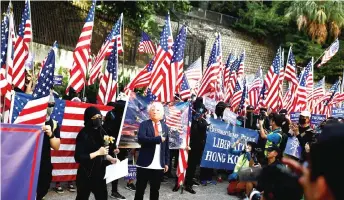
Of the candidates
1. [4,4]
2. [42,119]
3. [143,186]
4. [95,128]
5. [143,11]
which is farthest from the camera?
[143,11]

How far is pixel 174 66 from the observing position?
8.02m

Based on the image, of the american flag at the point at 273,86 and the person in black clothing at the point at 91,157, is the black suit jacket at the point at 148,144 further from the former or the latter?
the american flag at the point at 273,86

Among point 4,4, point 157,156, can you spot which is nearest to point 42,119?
point 157,156

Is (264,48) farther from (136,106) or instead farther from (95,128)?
(95,128)

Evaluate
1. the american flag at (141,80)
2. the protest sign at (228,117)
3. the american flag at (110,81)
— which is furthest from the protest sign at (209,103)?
the american flag at (110,81)

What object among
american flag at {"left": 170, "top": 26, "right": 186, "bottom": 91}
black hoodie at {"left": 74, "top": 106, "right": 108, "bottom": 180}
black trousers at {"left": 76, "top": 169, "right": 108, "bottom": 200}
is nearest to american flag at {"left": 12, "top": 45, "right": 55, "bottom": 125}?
black hoodie at {"left": 74, "top": 106, "right": 108, "bottom": 180}

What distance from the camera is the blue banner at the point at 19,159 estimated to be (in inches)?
139

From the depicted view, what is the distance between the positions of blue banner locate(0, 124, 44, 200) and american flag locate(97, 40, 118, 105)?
4144 mm

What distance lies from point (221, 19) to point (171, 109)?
2418 cm

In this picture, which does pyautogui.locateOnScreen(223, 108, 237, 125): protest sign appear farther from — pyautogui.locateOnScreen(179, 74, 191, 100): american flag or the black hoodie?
the black hoodie

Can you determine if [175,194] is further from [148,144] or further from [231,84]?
[231,84]

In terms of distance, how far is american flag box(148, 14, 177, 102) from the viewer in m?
7.65

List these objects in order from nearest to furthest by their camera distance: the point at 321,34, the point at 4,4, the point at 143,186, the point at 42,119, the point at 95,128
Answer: the point at 42,119
the point at 95,128
the point at 143,186
the point at 4,4
the point at 321,34

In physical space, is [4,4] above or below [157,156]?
above
